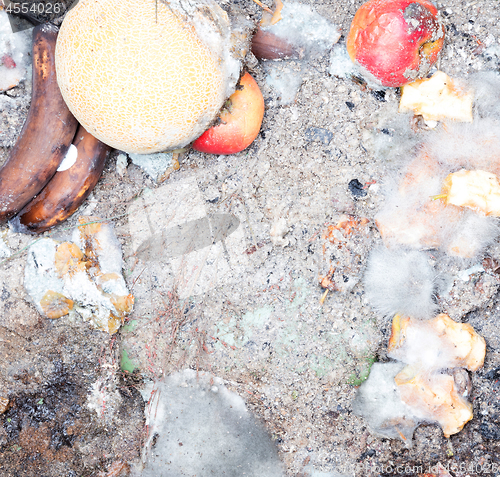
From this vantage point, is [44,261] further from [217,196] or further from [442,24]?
[442,24]

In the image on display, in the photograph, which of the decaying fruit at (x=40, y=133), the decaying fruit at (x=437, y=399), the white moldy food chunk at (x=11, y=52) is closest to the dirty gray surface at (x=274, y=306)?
the decaying fruit at (x=437, y=399)

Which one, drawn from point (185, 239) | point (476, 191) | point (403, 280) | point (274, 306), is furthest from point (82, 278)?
point (476, 191)

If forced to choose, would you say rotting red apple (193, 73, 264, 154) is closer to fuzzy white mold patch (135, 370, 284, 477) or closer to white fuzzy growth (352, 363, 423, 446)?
fuzzy white mold patch (135, 370, 284, 477)

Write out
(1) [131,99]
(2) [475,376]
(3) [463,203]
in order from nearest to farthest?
1. (1) [131,99]
2. (3) [463,203]
3. (2) [475,376]

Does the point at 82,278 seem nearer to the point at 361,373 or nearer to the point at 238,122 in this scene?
the point at 238,122

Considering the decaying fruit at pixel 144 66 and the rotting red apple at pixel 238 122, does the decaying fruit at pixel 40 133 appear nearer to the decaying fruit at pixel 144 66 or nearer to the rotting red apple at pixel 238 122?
the decaying fruit at pixel 144 66

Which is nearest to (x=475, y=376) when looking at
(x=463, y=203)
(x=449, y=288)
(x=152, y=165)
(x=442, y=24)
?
(x=449, y=288)

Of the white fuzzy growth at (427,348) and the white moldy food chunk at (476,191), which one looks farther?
the white fuzzy growth at (427,348)
